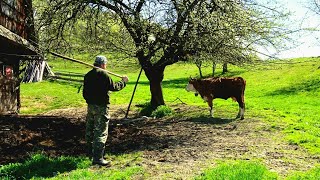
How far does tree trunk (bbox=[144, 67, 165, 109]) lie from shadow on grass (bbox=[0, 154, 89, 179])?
9.24 metres

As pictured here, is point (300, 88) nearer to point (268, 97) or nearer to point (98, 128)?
point (268, 97)

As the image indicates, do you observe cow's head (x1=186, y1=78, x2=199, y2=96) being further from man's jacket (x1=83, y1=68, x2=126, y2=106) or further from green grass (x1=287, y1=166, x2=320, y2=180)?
green grass (x1=287, y1=166, x2=320, y2=180)

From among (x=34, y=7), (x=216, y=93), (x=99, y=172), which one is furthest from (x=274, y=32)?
(x=34, y=7)

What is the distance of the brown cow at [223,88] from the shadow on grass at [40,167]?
7.96 meters

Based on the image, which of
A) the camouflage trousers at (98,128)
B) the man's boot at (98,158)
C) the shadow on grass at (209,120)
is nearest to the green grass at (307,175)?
the man's boot at (98,158)

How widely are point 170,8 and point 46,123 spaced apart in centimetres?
577

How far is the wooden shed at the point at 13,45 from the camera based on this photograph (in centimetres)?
1412

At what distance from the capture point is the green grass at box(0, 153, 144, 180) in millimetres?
7582

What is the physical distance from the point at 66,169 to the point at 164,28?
24.3ft

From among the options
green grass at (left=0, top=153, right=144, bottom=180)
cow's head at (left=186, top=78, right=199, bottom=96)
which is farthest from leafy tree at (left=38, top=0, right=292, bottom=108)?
green grass at (left=0, top=153, right=144, bottom=180)

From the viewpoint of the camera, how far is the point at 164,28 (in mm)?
14188

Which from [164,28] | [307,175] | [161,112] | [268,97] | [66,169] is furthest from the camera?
[268,97]

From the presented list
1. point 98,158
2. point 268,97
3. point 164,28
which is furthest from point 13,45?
point 268,97

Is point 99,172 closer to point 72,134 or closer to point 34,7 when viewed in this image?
point 72,134
